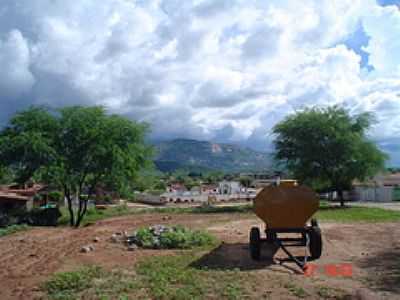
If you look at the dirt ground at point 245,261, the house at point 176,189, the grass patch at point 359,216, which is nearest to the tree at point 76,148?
the dirt ground at point 245,261

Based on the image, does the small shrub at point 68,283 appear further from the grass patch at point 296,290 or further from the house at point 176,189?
the house at point 176,189

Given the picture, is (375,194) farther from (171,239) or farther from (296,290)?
(296,290)

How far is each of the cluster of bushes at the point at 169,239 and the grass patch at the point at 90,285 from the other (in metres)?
3.75

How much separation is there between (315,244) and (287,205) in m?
1.21

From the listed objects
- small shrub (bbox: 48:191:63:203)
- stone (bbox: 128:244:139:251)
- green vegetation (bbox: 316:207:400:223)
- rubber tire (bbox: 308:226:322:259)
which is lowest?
stone (bbox: 128:244:139:251)

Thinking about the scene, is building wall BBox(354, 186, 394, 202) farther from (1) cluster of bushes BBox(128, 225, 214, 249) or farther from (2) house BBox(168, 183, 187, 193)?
(1) cluster of bushes BBox(128, 225, 214, 249)

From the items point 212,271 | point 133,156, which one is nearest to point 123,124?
point 133,156

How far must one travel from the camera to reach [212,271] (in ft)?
30.6

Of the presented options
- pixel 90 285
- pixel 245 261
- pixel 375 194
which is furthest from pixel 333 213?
pixel 375 194

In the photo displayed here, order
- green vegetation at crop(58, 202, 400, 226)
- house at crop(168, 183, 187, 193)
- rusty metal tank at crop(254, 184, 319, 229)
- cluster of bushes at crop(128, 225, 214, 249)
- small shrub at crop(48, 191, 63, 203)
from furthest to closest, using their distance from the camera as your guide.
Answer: house at crop(168, 183, 187, 193), small shrub at crop(48, 191, 63, 203), green vegetation at crop(58, 202, 400, 226), cluster of bushes at crop(128, 225, 214, 249), rusty metal tank at crop(254, 184, 319, 229)
